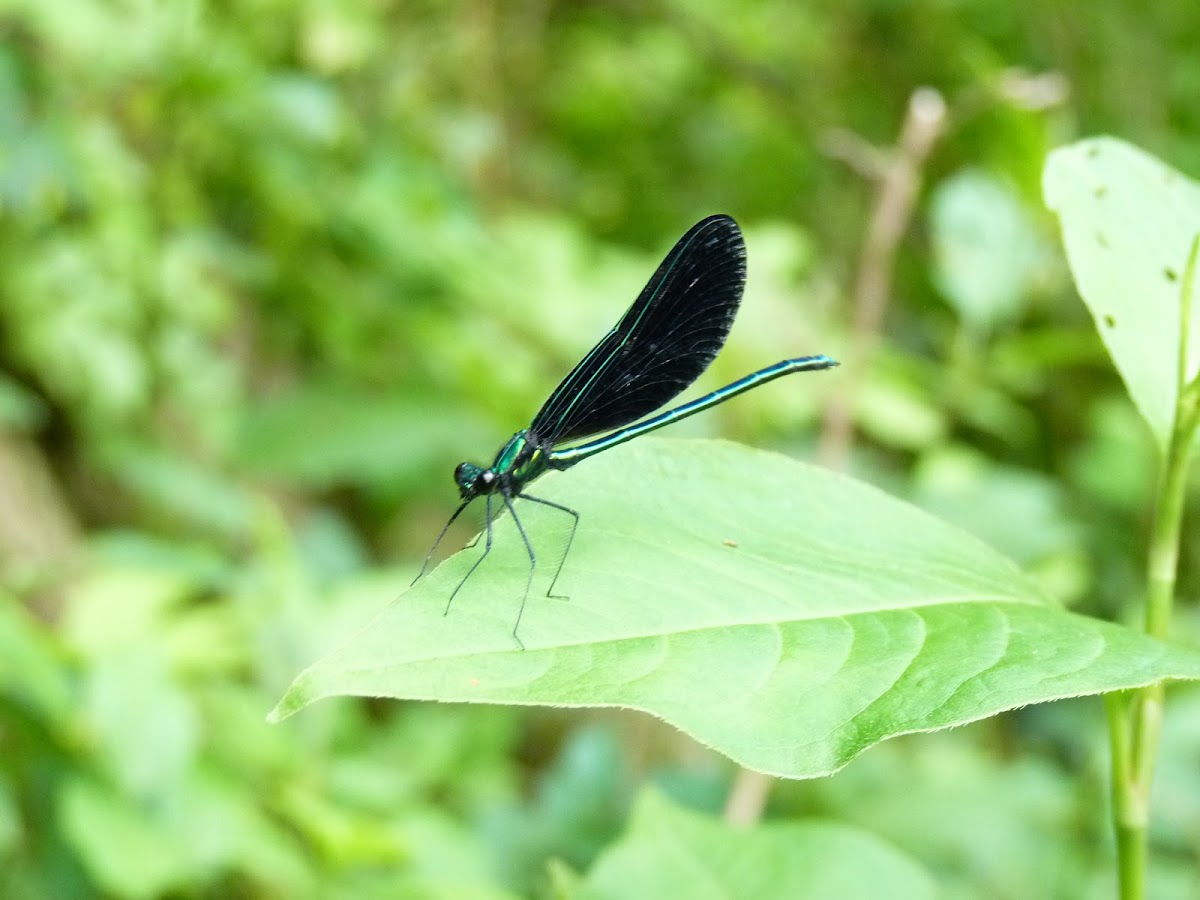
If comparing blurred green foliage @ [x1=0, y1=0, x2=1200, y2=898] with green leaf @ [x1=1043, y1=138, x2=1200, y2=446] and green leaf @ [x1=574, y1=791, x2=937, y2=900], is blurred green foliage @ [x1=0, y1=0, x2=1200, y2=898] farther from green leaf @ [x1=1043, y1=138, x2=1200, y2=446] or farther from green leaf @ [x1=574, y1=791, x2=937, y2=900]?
green leaf @ [x1=1043, y1=138, x2=1200, y2=446]

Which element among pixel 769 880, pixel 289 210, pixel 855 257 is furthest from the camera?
pixel 855 257

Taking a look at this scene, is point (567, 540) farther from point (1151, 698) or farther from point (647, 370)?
point (647, 370)

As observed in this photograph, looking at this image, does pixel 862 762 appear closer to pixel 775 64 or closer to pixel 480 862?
pixel 480 862

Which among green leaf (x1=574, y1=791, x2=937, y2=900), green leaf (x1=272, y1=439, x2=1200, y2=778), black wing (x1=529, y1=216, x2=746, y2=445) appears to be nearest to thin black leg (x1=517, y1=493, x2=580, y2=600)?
green leaf (x1=272, y1=439, x2=1200, y2=778)

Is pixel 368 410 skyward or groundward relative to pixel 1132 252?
groundward

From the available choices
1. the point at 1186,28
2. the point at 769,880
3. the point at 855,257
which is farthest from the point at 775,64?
the point at 769,880

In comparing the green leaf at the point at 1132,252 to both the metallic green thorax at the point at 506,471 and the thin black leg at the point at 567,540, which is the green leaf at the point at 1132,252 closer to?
the thin black leg at the point at 567,540

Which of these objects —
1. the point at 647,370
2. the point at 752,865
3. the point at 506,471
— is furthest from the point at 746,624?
the point at 647,370
